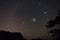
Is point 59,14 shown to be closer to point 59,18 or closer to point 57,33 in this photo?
point 59,18

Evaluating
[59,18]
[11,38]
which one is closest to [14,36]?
[11,38]

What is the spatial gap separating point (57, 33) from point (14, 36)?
957cm

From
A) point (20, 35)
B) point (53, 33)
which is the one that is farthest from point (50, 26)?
point (20, 35)

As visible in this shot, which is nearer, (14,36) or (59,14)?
(59,14)

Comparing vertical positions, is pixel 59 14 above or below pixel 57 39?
above

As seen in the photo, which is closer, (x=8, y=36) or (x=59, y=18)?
(x=59, y=18)

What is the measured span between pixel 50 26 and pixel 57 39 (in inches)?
112

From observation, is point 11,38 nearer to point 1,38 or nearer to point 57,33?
point 1,38

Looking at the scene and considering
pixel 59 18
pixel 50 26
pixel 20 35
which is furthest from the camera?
pixel 20 35

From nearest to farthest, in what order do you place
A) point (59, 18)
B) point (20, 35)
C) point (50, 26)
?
point (59, 18) < point (50, 26) < point (20, 35)

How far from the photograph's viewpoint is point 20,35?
165 ft

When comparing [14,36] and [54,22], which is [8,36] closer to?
[14,36]

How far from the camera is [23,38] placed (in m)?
51.3

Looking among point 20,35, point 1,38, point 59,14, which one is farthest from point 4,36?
point 59,14
